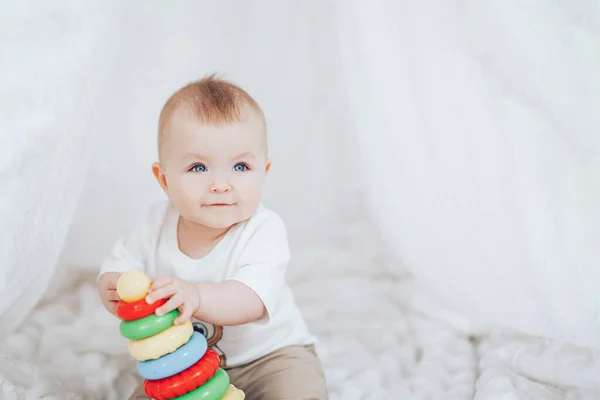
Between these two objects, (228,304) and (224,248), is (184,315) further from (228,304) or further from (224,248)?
(224,248)

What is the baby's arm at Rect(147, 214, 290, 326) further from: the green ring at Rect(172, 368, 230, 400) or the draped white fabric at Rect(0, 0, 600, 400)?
the draped white fabric at Rect(0, 0, 600, 400)

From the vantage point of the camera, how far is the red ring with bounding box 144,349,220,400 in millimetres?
893

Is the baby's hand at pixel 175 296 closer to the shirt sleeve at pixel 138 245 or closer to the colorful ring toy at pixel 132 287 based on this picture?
the colorful ring toy at pixel 132 287

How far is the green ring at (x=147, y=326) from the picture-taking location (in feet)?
2.87

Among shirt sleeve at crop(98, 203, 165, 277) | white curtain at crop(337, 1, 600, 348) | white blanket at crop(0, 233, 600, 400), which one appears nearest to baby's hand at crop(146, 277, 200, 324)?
shirt sleeve at crop(98, 203, 165, 277)

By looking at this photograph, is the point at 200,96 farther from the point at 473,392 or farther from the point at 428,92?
the point at 473,392

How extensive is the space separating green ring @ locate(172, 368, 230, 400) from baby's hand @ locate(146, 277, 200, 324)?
0.08 metres

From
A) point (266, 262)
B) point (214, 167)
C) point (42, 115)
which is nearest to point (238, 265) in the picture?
point (266, 262)

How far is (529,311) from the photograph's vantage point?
47.8 inches

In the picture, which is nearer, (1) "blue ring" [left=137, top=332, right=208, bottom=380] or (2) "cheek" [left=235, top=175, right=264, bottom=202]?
(1) "blue ring" [left=137, top=332, right=208, bottom=380]

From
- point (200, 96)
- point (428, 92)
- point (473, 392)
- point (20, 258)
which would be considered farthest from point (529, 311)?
point (20, 258)

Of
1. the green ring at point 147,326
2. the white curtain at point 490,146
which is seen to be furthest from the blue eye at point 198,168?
the white curtain at point 490,146

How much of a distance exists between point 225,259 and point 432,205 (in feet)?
1.31

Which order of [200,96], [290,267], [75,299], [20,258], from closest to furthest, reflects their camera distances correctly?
1. [200,96]
2. [20,258]
3. [75,299]
4. [290,267]
